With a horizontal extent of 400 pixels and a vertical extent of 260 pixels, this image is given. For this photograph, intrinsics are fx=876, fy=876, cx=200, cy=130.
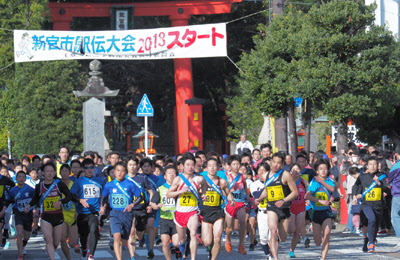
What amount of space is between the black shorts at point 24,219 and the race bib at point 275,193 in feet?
13.7

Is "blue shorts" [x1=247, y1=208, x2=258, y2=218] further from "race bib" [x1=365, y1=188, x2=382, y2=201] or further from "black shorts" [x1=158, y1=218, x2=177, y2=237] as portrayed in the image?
"black shorts" [x1=158, y1=218, x2=177, y2=237]

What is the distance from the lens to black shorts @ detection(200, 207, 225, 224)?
41.9 ft

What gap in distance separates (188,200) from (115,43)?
63.6ft

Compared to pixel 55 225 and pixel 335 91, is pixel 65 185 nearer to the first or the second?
pixel 55 225

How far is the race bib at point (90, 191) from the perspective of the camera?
13404mm

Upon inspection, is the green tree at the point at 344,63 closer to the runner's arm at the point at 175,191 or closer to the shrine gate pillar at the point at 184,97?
the runner's arm at the point at 175,191

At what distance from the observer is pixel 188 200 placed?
1239cm

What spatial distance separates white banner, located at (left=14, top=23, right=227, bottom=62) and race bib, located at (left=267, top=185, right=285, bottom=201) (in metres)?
18.3

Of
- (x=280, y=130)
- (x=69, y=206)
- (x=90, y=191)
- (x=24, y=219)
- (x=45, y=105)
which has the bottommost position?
(x=24, y=219)

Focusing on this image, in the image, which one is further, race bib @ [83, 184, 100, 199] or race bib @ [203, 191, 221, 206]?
race bib @ [83, 184, 100, 199]

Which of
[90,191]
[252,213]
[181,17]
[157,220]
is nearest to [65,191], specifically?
[90,191]

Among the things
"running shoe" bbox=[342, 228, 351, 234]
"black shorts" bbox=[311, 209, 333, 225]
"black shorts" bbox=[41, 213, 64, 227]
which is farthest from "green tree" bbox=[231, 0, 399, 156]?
"black shorts" bbox=[41, 213, 64, 227]

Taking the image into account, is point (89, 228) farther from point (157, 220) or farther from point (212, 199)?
point (212, 199)

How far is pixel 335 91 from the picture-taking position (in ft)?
70.4
